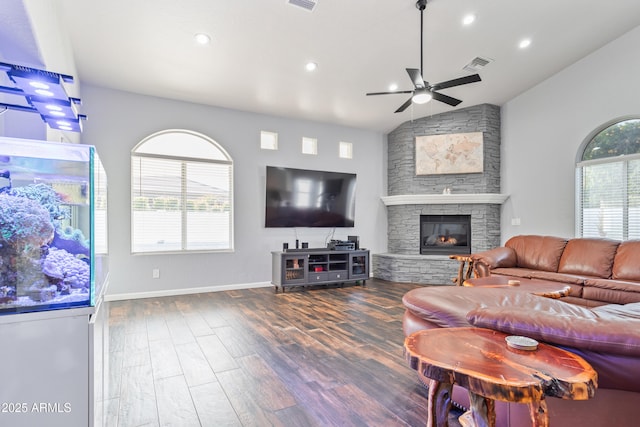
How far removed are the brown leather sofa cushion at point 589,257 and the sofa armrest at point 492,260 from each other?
61cm

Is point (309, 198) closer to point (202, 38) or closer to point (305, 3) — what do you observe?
point (202, 38)

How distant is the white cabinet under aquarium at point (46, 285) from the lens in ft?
3.76

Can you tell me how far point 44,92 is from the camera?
1.43 meters

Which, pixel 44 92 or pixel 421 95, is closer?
pixel 44 92

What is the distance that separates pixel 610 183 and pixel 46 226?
6.49m

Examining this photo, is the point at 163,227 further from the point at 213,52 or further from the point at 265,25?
the point at 265,25

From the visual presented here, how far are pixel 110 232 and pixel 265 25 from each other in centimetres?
339

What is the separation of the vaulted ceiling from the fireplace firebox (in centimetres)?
232

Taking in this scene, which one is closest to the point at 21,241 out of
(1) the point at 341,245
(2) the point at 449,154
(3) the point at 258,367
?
(3) the point at 258,367

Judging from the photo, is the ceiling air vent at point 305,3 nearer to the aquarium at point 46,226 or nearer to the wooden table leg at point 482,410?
the aquarium at point 46,226

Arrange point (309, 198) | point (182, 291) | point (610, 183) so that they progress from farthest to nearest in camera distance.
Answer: point (309, 198), point (182, 291), point (610, 183)

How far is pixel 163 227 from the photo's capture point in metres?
4.97

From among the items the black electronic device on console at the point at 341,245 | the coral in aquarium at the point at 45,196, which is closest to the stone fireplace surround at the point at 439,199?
the black electronic device on console at the point at 341,245

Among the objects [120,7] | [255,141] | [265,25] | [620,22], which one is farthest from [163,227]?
[620,22]
